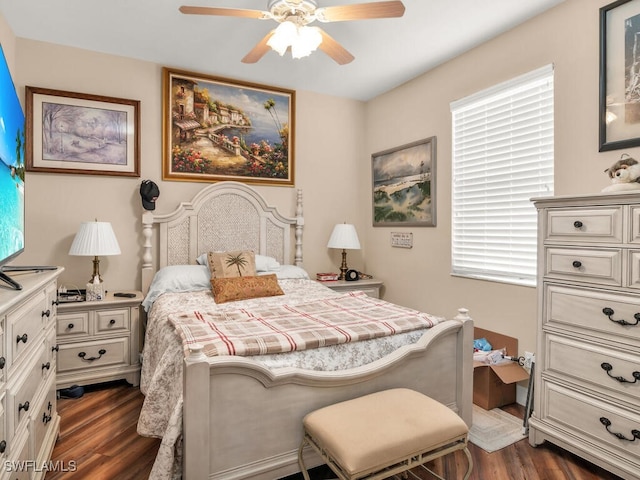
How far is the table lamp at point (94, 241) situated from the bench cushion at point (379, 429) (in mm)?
2081

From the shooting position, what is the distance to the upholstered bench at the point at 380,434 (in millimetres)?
1301

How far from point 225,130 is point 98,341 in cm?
210

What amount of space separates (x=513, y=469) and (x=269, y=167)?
3.07 meters

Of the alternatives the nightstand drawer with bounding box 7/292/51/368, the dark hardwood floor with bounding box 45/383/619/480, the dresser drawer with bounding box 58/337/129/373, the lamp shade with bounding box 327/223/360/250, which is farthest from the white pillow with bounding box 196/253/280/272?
the nightstand drawer with bounding box 7/292/51/368

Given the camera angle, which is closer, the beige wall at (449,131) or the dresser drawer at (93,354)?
the beige wall at (449,131)

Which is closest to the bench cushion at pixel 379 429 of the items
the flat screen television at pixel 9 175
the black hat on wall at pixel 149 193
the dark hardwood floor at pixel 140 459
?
the dark hardwood floor at pixel 140 459

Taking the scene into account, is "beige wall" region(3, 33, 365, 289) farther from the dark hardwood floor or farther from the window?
the window

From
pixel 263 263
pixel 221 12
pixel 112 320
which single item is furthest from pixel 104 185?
pixel 221 12

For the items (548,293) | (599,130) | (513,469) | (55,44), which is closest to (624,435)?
(513,469)

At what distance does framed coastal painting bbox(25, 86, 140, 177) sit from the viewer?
115 inches

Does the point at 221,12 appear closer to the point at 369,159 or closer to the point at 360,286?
the point at 369,159

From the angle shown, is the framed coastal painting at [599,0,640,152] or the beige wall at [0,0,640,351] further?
the beige wall at [0,0,640,351]

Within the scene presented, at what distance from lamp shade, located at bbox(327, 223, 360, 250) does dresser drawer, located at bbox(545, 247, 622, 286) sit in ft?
6.69

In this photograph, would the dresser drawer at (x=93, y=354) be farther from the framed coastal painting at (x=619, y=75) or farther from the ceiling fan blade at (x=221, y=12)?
the framed coastal painting at (x=619, y=75)
